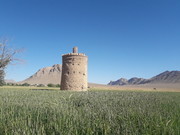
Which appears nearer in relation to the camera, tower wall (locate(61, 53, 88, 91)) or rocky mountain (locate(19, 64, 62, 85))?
tower wall (locate(61, 53, 88, 91))

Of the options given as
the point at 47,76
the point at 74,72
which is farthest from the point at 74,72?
the point at 47,76

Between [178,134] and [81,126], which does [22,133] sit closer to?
[81,126]

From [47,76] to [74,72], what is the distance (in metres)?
139

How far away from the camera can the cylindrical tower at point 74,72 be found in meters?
29.7

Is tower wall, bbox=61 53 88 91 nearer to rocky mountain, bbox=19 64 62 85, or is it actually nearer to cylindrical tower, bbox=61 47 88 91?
cylindrical tower, bbox=61 47 88 91

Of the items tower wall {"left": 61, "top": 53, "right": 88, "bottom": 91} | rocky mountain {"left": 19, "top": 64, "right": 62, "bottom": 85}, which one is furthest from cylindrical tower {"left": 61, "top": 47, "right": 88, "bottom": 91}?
rocky mountain {"left": 19, "top": 64, "right": 62, "bottom": 85}

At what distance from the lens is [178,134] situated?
397 centimetres

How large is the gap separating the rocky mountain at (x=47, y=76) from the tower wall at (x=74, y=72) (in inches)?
4654

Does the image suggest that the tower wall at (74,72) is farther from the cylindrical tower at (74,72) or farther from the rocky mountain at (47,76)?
the rocky mountain at (47,76)

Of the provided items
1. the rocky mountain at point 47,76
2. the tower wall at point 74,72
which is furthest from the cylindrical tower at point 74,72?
the rocky mountain at point 47,76

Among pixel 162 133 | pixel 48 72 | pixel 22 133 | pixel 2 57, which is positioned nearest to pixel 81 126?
pixel 22 133

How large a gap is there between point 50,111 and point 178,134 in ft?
12.7

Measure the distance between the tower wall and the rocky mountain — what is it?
11822cm

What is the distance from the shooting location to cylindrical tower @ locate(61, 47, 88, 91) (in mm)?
29672
